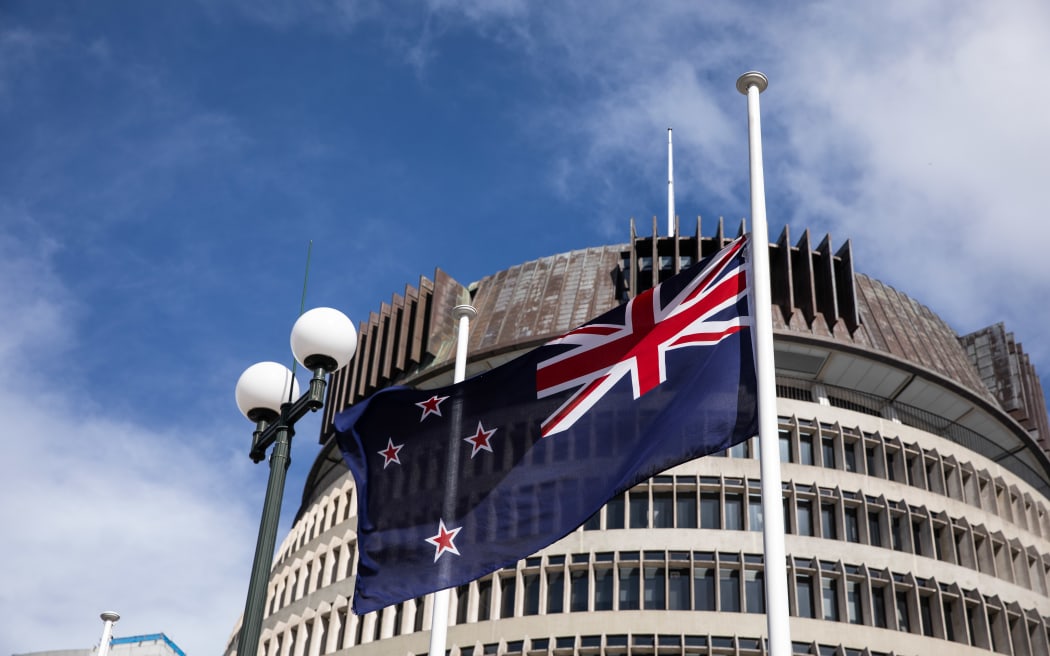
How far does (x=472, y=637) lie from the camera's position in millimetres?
44625

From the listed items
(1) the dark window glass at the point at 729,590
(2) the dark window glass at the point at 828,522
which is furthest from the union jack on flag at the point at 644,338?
(2) the dark window glass at the point at 828,522

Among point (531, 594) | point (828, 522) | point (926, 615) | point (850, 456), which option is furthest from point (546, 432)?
point (850, 456)

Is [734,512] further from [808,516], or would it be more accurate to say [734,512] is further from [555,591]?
[555,591]

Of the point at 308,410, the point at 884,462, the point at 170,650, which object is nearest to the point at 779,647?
the point at 308,410

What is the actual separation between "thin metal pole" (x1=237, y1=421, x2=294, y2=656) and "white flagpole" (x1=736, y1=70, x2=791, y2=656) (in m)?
5.51

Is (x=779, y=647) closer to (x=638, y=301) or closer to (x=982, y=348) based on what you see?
(x=638, y=301)

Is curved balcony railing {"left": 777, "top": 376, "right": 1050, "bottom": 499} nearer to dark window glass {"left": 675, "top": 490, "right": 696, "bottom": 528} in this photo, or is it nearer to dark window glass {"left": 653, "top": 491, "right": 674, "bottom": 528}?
dark window glass {"left": 675, "top": 490, "right": 696, "bottom": 528}

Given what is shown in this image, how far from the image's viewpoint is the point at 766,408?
1303 centimetres

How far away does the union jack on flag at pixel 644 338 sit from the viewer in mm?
14906

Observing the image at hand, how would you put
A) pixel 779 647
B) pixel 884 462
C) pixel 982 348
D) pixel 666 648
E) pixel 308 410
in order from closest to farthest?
pixel 779 647 → pixel 308 410 → pixel 666 648 → pixel 884 462 → pixel 982 348

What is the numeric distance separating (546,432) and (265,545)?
4724 millimetres

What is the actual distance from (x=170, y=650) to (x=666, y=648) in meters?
66.4

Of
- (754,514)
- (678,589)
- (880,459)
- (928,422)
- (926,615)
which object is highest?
(928,422)

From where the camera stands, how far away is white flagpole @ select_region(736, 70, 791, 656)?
1159 centimetres
